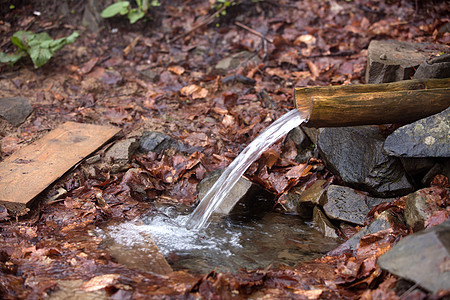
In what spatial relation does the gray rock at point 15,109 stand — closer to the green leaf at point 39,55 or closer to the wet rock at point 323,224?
the green leaf at point 39,55

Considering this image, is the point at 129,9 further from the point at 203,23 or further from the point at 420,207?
the point at 420,207

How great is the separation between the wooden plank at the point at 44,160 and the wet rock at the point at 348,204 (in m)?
2.72

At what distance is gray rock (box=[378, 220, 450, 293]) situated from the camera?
221 cm

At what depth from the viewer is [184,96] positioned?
229 inches

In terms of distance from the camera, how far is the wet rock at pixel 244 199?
396 centimetres

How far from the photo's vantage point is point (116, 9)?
6660 mm

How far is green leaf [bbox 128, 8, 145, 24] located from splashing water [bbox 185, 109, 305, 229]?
154 inches

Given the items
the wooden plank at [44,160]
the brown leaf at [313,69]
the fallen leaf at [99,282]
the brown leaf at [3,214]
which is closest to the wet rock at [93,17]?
the wooden plank at [44,160]

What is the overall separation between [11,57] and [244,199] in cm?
441

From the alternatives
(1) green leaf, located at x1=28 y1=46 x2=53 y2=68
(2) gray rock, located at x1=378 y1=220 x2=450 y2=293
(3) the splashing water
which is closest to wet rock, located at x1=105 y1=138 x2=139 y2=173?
(3) the splashing water

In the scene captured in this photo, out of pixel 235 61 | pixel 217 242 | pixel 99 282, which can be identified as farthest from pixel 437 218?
pixel 235 61

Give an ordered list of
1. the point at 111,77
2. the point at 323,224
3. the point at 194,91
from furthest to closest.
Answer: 1. the point at 111,77
2. the point at 194,91
3. the point at 323,224

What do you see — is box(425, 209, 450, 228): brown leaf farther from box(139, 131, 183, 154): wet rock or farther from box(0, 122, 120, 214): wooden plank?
box(0, 122, 120, 214): wooden plank

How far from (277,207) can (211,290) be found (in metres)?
1.78
